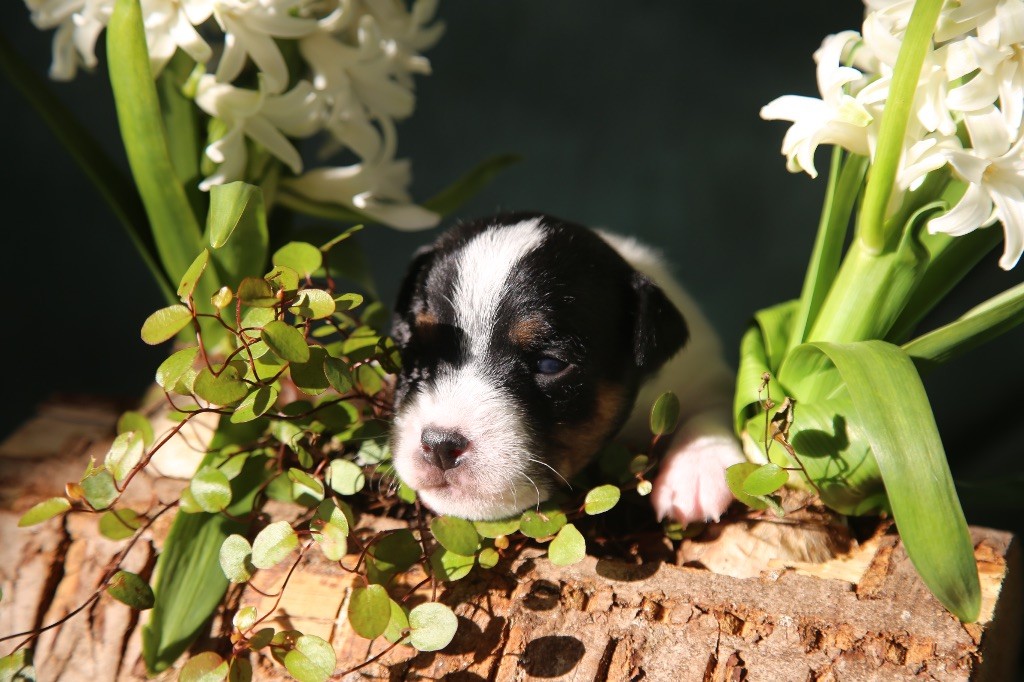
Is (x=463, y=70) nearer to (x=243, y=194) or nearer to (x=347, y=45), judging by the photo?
(x=347, y=45)

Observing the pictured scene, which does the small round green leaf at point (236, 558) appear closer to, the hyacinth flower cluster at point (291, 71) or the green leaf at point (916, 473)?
the hyacinth flower cluster at point (291, 71)

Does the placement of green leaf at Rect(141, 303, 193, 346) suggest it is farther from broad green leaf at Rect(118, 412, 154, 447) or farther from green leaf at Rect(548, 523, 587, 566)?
green leaf at Rect(548, 523, 587, 566)

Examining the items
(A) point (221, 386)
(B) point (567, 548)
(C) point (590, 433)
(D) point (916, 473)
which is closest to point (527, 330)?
(C) point (590, 433)

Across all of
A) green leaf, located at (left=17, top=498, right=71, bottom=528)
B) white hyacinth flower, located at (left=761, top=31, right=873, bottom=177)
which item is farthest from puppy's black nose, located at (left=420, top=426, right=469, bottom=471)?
white hyacinth flower, located at (left=761, top=31, right=873, bottom=177)

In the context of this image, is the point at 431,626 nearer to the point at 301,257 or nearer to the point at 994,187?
the point at 301,257

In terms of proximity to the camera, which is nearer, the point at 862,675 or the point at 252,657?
the point at 862,675

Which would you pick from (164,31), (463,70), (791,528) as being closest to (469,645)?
(791,528)
